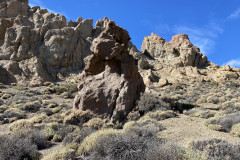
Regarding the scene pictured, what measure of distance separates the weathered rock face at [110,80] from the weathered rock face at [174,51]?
38827 millimetres

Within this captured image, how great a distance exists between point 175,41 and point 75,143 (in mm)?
61787

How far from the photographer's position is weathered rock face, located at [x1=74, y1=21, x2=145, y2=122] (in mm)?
9656

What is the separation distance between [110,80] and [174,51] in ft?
151

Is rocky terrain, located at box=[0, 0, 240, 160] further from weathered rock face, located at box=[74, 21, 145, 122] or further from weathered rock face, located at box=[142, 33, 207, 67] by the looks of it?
weathered rock face, located at box=[142, 33, 207, 67]

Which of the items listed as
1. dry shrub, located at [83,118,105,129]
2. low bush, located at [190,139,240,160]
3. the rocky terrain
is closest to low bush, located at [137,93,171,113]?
the rocky terrain

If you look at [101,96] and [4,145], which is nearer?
[4,145]

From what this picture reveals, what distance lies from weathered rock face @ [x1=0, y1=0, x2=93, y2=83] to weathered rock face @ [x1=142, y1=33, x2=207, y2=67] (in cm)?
2170

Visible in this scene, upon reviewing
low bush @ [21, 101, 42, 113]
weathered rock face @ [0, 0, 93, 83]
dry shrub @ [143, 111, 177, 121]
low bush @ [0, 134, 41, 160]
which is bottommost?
low bush @ [0, 134, 41, 160]

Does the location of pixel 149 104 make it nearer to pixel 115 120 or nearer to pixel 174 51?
pixel 115 120

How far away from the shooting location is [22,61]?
34.2 meters

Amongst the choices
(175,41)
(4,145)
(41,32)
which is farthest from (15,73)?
(175,41)

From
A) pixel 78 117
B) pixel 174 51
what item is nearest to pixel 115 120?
pixel 78 117

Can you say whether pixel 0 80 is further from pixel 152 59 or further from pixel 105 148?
pixel 152 59

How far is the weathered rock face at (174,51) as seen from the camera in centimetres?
4750
